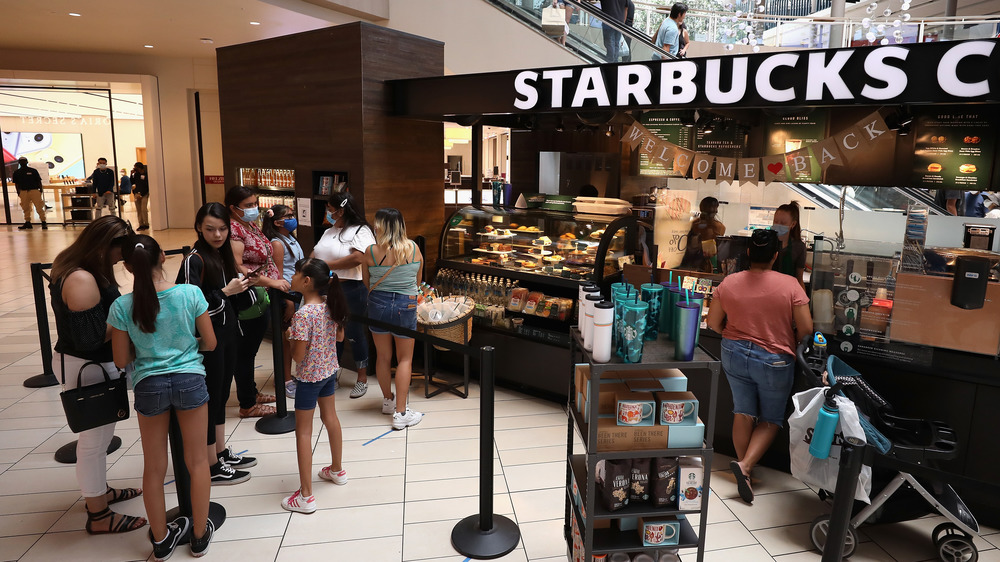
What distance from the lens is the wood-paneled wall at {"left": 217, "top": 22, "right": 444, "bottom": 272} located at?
5.97 metres

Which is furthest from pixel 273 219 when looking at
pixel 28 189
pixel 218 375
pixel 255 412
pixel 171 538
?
pixel 28 189

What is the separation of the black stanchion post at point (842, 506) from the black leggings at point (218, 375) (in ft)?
10.4

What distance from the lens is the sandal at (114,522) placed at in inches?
136

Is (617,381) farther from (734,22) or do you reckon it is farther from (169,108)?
(169,108)

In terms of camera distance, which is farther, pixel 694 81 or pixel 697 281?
pixel 697 281

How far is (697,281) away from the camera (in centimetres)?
499

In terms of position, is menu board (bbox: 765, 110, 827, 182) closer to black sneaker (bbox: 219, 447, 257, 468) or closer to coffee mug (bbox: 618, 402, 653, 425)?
coffee mug (bbox: 618, 402, 653, 425)

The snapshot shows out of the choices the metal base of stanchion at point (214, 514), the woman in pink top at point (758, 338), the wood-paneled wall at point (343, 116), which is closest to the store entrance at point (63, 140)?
the wood-paneled wall at point (343, 116)

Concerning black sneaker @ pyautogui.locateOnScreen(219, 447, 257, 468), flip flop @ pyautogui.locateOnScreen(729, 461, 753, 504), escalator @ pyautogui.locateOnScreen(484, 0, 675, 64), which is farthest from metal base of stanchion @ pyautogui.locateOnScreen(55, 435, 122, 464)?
escalator @ pyautogui.locateOnScreen(484, 0, 675, 64)

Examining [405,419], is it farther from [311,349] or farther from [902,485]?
[902,485]

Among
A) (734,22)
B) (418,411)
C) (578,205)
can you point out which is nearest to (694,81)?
(578,205)

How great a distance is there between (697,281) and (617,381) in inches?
98.6

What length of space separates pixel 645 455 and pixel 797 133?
531 centimetres

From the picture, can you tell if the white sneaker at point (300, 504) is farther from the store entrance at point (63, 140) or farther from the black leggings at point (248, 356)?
the store entrance at point (63, 140)
